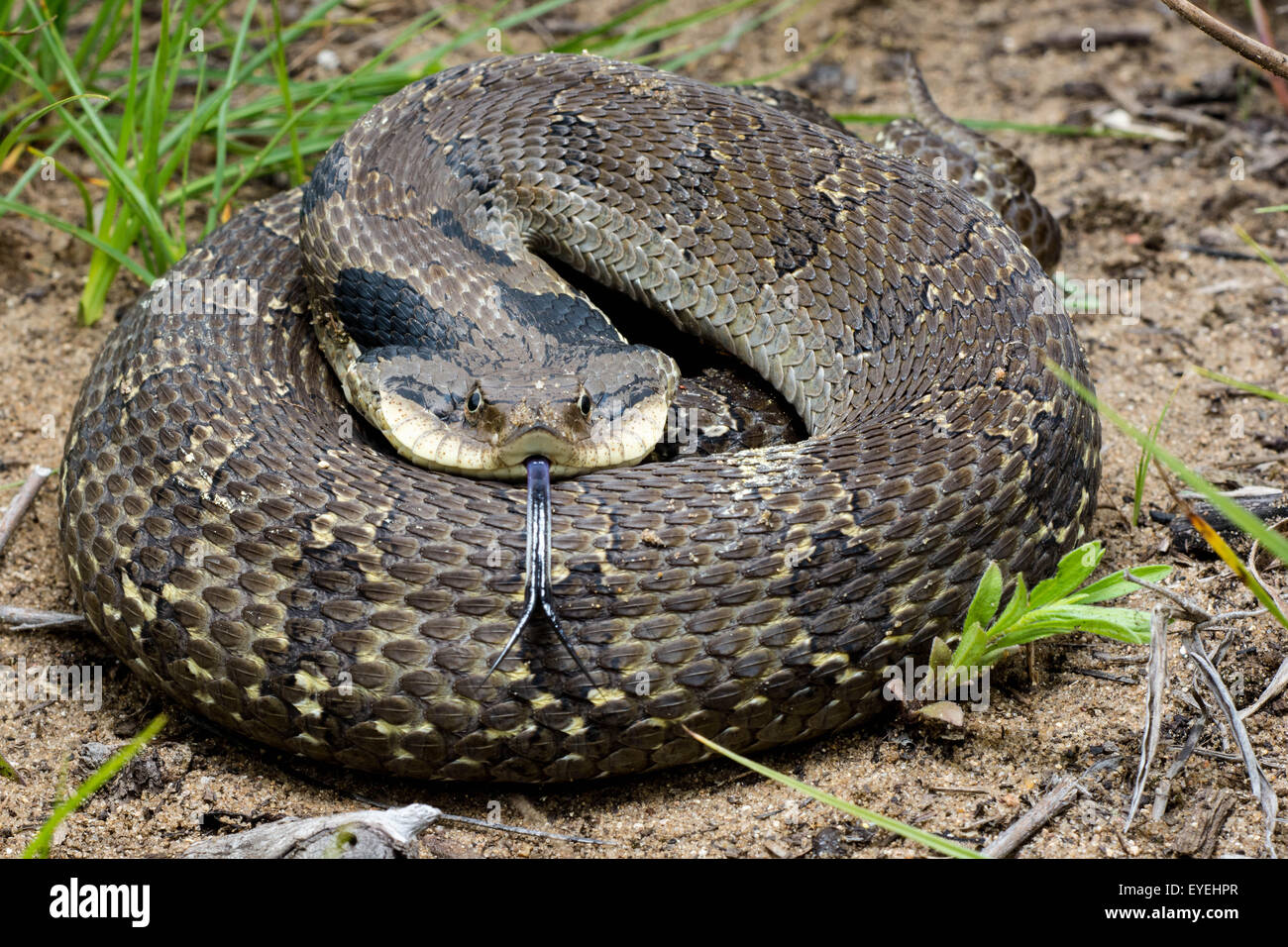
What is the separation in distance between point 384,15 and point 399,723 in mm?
6833

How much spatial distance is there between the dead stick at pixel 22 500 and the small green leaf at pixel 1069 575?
13.8 feet

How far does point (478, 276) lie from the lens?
5.09 m

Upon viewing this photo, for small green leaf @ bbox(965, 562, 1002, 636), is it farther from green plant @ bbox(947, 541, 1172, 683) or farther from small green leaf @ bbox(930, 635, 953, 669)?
small green leaf @ bbox(930, 635, 953, 669)

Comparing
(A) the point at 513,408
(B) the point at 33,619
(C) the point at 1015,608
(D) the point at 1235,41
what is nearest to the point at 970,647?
(C) the point at 1015,608

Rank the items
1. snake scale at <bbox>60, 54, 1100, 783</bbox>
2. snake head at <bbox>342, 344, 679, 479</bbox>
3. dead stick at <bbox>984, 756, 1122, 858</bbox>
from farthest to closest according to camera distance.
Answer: snake head at <bbox>342, 344, 679, 479</bbox>
snake scale at <bbox>60, 54, 1100, 783</bbox>
dead stick at <bbox>984, 756, 1122, 858</bbox>

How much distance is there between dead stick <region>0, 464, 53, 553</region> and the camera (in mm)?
5252

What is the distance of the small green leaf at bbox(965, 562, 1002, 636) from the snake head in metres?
1.27

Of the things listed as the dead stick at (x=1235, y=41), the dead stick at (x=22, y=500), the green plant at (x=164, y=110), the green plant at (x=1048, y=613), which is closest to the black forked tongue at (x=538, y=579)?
the green plant at (x=1048, y=613)

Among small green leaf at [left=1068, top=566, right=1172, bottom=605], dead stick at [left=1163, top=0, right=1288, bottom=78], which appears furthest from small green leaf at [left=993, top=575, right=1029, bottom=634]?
dead stick at [left=1163, top=0, right=1288, bottom=78]

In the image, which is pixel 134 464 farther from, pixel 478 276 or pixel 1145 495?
pixel 1145 495

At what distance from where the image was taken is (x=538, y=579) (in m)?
3.78

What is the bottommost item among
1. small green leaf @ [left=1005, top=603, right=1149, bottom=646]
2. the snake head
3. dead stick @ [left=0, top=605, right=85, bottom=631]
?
dead stick @ [left=0, top=605, right=85, bottom=631]

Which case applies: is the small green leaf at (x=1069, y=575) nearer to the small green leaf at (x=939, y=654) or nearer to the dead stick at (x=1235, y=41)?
the small green leaf at (x=939, y=654)

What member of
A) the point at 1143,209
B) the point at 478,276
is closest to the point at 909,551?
the point at 478,276
